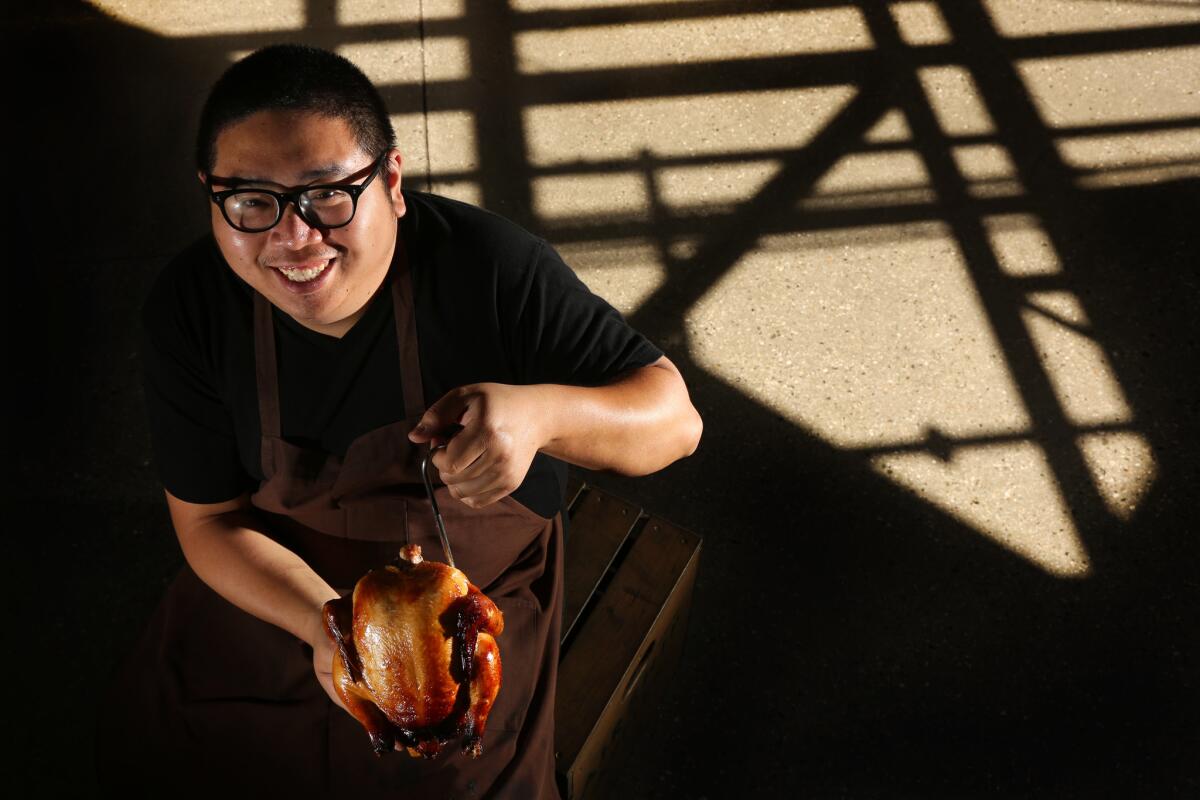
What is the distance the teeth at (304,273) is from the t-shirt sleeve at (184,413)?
31 centimetres

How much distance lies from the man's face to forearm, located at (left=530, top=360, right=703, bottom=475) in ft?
1.12

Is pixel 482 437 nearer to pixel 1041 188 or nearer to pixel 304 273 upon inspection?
pixel 304 273

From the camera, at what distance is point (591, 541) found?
2.27m

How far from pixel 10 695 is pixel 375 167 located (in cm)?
212

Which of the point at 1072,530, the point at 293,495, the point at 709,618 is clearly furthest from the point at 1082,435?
the point at 293,495

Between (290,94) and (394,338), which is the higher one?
(290,94)

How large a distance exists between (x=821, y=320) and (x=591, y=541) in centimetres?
144

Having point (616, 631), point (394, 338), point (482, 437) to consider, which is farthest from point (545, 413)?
point (616, 631)

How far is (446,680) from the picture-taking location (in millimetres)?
1245

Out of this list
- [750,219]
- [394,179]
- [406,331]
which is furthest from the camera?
[750,219]

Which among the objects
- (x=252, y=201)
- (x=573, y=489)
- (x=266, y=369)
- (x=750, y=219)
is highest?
(x=750, y=219)

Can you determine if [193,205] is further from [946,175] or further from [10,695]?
[946,175]

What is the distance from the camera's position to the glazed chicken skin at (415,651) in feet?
3.98

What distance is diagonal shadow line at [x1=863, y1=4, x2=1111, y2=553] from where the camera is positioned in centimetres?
299
